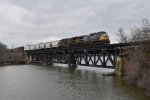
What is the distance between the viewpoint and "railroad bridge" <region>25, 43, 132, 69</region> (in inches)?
2306

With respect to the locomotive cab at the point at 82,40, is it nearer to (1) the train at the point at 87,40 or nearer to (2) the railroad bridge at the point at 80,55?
(1) the train at the point at 87,40

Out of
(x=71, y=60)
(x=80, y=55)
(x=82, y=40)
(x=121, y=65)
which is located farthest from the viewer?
(x=71, y=60)

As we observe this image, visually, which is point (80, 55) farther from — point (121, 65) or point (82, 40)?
point (121, 65)

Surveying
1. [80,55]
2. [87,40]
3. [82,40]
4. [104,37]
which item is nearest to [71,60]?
[80,55]

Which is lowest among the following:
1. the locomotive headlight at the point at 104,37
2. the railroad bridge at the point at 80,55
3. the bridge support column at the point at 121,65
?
the bridge support column at the point at 121,65

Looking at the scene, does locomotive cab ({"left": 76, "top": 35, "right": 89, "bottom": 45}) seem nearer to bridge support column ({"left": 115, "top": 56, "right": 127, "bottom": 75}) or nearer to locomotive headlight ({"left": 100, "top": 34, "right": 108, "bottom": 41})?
locomotive headlight ({"left": 100, "top": 34, "right": 108, "bottom": 41})

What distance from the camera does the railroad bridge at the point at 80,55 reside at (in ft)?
192

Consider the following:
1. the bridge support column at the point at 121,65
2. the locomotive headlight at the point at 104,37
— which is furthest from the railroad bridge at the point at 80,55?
the locomotive headlight at the point at 104,37

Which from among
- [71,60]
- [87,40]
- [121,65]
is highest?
[87,40]

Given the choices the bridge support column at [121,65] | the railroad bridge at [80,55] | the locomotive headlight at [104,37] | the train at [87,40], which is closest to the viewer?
the bridge support column at [121,65]

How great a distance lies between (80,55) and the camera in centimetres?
7725

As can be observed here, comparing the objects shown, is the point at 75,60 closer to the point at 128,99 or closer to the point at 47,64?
the point at 47,64

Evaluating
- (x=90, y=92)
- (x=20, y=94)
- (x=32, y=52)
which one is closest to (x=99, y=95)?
(x=90, y=92)

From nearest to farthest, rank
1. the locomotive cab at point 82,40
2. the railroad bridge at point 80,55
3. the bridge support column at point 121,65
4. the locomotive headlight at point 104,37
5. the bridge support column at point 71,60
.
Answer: the bridge support column at point 121,65
the railroad bridge at point 80,55
the locomotive headlight at point 104,37
the locomotive cab at point 82,40
the bridge support column at point 71,60
